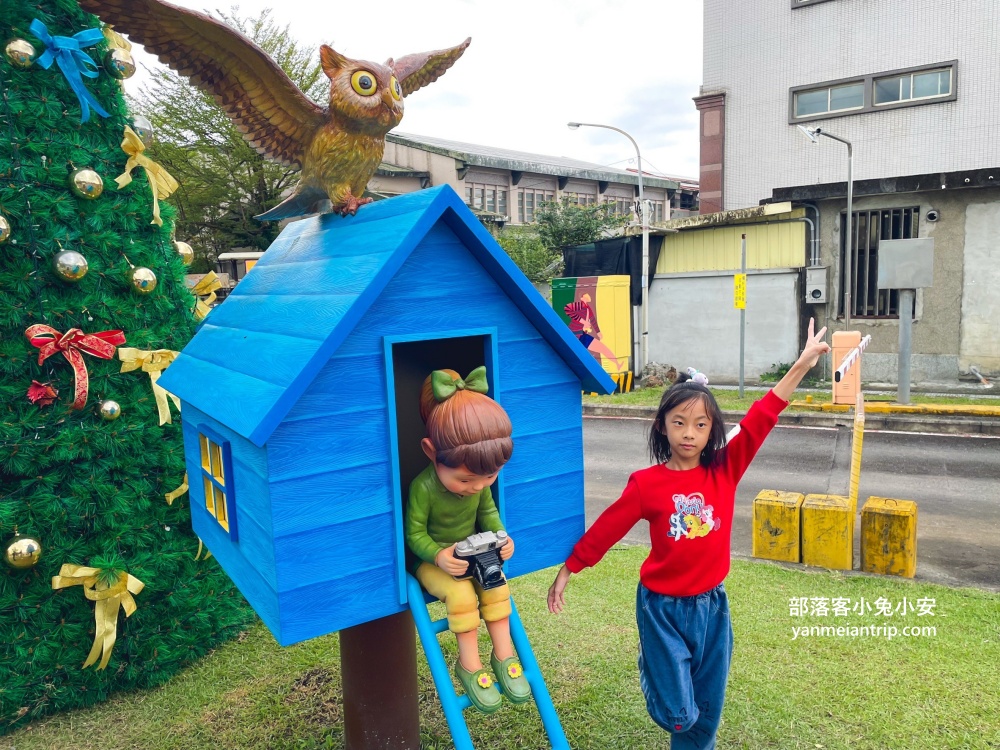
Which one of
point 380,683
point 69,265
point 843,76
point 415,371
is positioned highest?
point 843,76

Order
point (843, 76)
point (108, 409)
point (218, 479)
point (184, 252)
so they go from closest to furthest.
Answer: point (218, 479)
point (108, 409)
point (184, 252)
point (843, 76)

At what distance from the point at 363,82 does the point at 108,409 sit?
7.59ft

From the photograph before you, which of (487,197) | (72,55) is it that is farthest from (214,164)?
(72,55)

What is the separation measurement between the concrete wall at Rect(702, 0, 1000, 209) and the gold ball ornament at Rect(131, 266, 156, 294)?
1837 cm

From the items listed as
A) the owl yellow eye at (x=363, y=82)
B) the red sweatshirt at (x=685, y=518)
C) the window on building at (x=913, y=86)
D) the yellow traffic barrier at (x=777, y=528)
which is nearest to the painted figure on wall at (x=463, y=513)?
the red sweatshirt at (x=685, y=518)

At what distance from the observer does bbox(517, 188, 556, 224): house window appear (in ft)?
91.5

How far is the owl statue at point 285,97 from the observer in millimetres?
2293

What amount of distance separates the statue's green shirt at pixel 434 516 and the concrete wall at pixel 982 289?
14.1 m

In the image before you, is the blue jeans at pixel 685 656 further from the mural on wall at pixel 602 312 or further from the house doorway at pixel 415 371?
the mural on wall at pixel 602 312

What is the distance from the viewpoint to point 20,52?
11.1 feet

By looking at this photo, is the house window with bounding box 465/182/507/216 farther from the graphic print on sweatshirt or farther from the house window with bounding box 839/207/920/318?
the graphic print on sweatshirt

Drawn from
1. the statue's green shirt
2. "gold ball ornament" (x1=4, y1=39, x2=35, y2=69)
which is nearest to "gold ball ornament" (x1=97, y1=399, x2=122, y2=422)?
"gold ball ornament" (x1=4, y1=39, x2=35, y2=69)

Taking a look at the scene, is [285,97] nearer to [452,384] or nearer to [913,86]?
[452,384]

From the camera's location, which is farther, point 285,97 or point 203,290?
point 203,290
